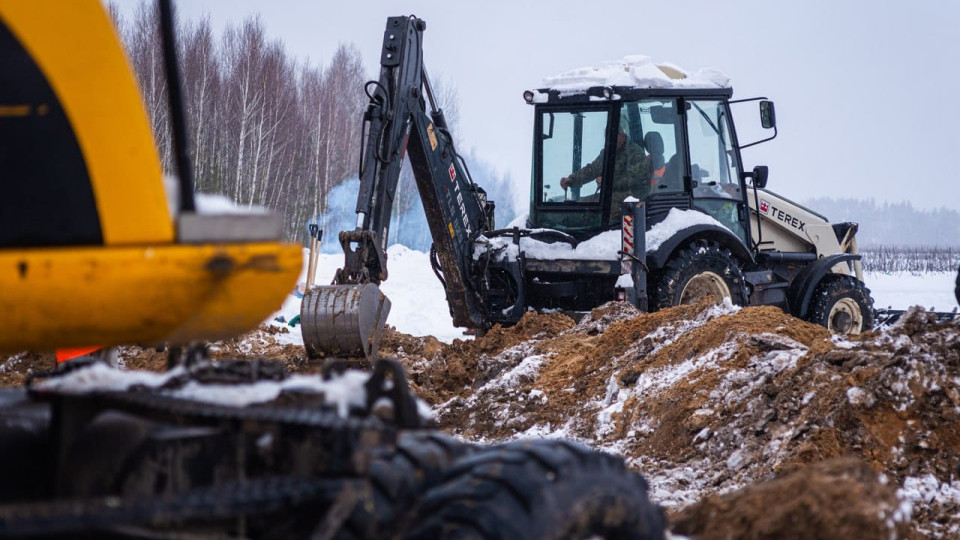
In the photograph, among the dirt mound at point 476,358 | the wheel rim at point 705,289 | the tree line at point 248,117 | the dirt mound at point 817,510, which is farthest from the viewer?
the tree line at point 248,117

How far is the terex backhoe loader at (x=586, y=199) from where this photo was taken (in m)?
10.8

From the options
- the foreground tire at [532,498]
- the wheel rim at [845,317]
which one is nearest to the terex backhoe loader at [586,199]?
the wheel rim at [845,317]

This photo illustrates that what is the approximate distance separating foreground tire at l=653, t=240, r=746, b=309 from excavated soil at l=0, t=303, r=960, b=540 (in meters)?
0.83

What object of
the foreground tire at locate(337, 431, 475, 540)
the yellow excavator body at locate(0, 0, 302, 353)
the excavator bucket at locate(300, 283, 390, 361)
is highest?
the yellow excavator body at locate(0, 0, 302, 353)

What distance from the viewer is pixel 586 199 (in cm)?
1198

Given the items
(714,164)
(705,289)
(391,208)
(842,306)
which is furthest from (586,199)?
(842,306)

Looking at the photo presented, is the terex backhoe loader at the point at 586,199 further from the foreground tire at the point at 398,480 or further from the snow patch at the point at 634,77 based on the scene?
the foreground tire at the point at 398,480

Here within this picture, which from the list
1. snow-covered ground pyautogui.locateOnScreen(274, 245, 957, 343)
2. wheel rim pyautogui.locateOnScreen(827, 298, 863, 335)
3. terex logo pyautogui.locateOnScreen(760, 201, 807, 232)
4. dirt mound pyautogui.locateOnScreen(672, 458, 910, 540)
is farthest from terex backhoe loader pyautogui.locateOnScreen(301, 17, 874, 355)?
dirt mound pyautogui.locateOnScreen(672, 458, 910, 540)

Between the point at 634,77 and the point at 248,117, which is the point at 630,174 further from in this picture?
the point at 248,117

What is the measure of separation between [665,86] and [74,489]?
984cm

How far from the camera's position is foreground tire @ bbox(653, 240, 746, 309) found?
11.1 metres

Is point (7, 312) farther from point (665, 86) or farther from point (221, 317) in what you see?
point (665, 86)

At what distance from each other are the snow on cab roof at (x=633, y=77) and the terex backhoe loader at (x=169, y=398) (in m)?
9.36

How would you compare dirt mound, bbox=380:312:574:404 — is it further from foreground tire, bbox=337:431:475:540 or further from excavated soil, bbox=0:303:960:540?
foreground tire, bbox=337:431:475:540
